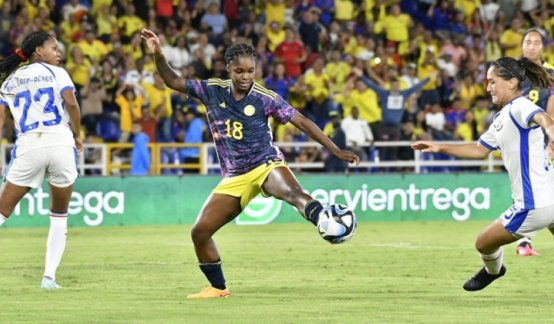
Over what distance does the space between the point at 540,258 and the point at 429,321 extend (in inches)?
253

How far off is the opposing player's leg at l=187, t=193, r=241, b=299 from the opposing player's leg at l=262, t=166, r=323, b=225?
0.36m

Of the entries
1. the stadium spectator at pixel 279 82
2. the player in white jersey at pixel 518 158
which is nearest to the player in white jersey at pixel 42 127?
the player in white jersey at pixel 518 158

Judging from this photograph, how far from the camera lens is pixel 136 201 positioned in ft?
75.9

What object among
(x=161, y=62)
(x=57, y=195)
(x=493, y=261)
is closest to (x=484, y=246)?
(x=493, y=261)

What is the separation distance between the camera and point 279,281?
42.9ft

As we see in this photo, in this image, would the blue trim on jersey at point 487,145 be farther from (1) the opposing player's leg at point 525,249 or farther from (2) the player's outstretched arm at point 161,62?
(1) the opposing player's leg at point 525,249

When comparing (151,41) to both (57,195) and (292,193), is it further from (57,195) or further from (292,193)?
(57,195)

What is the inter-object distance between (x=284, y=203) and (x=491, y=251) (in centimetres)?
1283

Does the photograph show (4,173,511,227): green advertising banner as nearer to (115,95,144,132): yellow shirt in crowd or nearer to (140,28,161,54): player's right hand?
(115,95,144,132): yellow shirt in crowd

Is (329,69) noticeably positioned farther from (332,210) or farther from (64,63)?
(332,210)

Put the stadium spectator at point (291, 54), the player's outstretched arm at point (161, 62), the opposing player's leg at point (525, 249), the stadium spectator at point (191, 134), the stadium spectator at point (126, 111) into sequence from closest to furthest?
the player's outstretched arm at point (161, 62), the opposing player's leg at point (525, 249), the stadium spectator at point (191, 134), the stadium spectator at point (126, 111), the stadium spectator at point (291, 54)

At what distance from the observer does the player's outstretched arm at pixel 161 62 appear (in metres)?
11.3

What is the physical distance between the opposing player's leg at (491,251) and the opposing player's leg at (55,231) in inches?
148

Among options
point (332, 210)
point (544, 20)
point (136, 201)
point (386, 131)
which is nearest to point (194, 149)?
point (136, 201)
